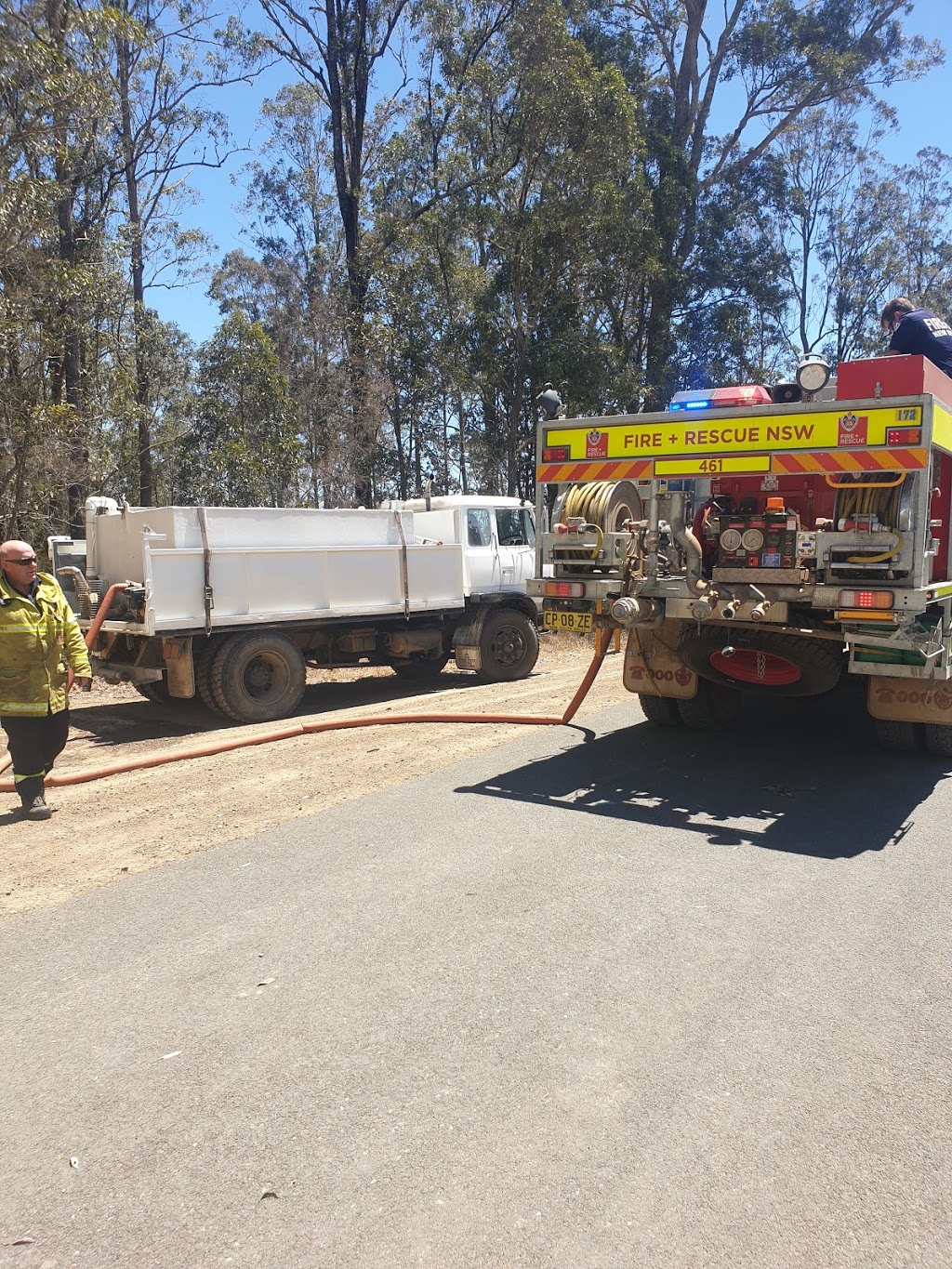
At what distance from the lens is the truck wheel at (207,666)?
10.0m

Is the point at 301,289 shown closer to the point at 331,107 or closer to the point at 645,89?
the point at 331,107

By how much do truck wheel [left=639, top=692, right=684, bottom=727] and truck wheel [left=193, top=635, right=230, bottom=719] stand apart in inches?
168

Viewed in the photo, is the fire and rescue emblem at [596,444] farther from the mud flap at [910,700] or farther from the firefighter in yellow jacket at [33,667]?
the firefighter in yellow jacket at [33,667]

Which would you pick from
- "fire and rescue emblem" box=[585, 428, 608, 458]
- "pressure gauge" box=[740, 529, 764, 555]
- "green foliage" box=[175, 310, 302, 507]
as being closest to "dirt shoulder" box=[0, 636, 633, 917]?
"fire and rescue emblem" box=[585, 428, 608, 458]

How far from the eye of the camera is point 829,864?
529 centimetres

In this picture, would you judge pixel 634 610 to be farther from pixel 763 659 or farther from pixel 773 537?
pixel 763 659

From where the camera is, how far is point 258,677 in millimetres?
10445

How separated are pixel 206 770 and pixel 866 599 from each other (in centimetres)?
505

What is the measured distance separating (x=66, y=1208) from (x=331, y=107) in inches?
1114

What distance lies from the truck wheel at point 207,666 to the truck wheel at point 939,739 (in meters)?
6.51

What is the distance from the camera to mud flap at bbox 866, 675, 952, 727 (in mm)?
6996

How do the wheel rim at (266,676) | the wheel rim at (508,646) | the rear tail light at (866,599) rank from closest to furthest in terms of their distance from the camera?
the rear tail light at (866,599), the wheel rim at (266,676), the wheel rim at (508,646)

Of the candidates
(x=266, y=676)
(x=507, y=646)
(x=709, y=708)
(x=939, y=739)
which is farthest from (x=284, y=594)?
(x=939, y=739)

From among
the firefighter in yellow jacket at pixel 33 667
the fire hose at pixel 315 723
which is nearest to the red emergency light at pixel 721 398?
the fire hose at pixel 315 723
